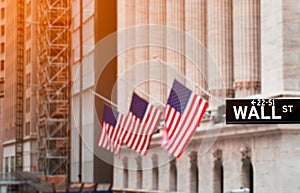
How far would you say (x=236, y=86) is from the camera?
110 ft

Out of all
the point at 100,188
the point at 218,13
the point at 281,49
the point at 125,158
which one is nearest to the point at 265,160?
the point at 281,49

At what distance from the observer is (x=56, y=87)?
7225 cm

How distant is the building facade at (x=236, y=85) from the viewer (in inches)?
1070

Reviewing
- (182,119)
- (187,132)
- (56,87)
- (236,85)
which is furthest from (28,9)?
(182,119)

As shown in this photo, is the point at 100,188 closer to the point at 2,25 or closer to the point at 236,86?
the point at 236,86

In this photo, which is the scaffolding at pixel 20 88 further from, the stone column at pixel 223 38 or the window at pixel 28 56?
the stone column at pixel 223 38

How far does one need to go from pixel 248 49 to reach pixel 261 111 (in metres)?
26.4

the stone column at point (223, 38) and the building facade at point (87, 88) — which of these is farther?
the building facade at point (87, 88)

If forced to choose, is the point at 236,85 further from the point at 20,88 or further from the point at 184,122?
the point at 20,88

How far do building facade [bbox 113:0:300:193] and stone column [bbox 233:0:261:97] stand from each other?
1.9 inches

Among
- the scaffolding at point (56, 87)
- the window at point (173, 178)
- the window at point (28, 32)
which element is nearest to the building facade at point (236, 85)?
the window at point (173, 178)

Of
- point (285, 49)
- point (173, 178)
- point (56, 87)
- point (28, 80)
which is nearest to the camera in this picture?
point (285, 49)

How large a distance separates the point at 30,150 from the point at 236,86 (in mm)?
54775

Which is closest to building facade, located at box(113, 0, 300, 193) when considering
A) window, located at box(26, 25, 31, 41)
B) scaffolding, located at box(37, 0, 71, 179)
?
scaffolding, located at box(37, 0, 71, 179)
